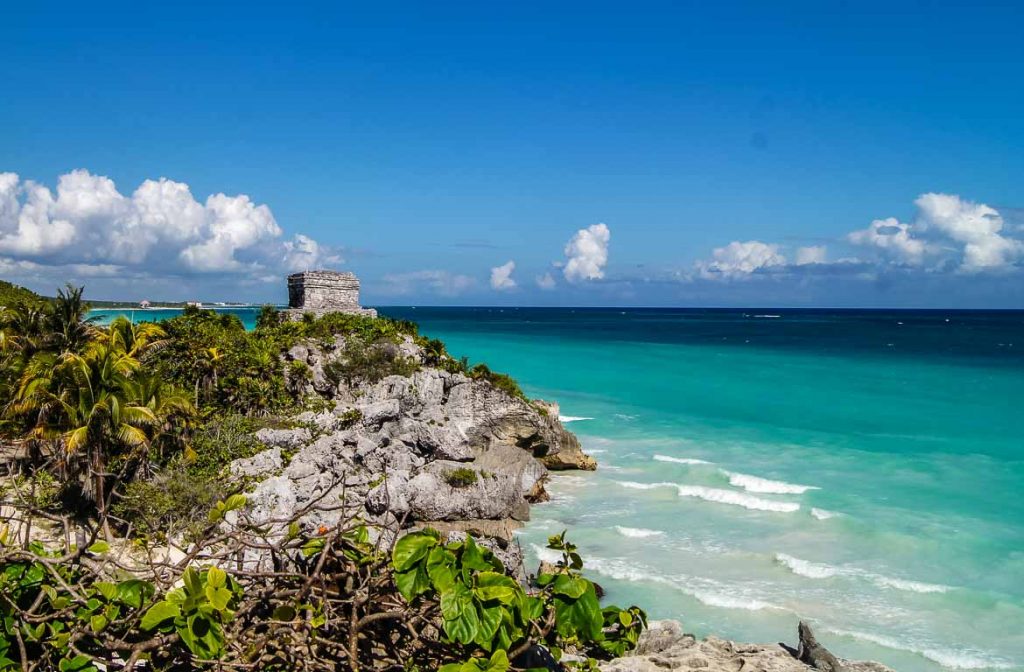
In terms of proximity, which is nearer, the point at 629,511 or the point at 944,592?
the point at 944,592

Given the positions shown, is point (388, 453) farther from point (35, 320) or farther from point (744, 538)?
point (35, 320)

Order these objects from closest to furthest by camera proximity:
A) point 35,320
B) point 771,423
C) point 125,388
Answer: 1. point 125,388
2. point 35,320
3. point 771,423

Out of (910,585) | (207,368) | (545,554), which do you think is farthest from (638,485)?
(207,368)

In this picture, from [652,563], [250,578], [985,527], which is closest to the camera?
[250,578]

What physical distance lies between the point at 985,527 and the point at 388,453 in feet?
59.8

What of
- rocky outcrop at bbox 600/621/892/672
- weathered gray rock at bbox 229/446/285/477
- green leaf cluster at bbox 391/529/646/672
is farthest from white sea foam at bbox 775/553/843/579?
green leaf cluster at bbox 391/529/646/672

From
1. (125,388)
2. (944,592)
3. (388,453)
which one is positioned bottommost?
(944,592)

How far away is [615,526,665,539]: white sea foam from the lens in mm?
19438

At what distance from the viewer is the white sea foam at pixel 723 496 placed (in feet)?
73.0

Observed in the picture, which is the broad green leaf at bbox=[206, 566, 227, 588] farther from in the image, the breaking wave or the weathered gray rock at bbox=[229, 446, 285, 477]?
the breaking wave

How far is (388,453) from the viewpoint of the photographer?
2127cm

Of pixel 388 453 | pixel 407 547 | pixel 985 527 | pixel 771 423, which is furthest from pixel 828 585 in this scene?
pixel 771 423

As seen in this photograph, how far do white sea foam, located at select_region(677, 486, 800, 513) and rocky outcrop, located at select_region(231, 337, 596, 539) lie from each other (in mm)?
4458

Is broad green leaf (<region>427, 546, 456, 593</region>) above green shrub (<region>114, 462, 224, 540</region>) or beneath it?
above
